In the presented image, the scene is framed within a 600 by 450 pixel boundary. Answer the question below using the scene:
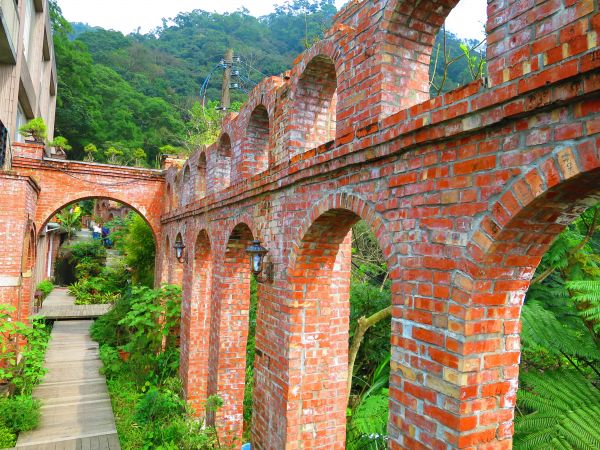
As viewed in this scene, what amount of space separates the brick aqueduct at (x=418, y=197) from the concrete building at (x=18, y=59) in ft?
26.1

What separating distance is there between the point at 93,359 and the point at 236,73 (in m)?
14.2

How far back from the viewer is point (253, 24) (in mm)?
43844

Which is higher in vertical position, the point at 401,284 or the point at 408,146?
the point at 408,146

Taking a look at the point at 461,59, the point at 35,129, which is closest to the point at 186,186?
the point at 35,129

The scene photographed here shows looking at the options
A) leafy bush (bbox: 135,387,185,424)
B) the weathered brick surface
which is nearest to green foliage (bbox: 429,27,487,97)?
leafy bush (bbox: 135,387,185,424)

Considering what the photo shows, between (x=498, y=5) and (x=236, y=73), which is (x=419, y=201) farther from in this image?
(x=236, y=73)

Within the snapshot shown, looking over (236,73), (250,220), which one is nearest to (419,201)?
(250,220)

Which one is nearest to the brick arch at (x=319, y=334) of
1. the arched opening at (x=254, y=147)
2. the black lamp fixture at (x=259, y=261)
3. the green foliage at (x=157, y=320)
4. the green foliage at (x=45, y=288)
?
the black lamp fixture at (x=259, y=261)

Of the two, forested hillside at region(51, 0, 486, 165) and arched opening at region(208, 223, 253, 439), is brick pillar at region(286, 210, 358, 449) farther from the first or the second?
forested hillside at region(51, 0, 486, 165)

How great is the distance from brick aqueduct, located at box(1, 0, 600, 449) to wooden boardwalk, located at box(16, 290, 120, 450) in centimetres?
323

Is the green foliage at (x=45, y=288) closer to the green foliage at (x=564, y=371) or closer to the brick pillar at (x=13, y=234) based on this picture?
the brick pillar at (x=13, y=234)

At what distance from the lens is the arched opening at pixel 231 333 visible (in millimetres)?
6223

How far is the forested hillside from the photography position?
28234 mm

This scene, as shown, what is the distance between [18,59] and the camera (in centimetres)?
1105
